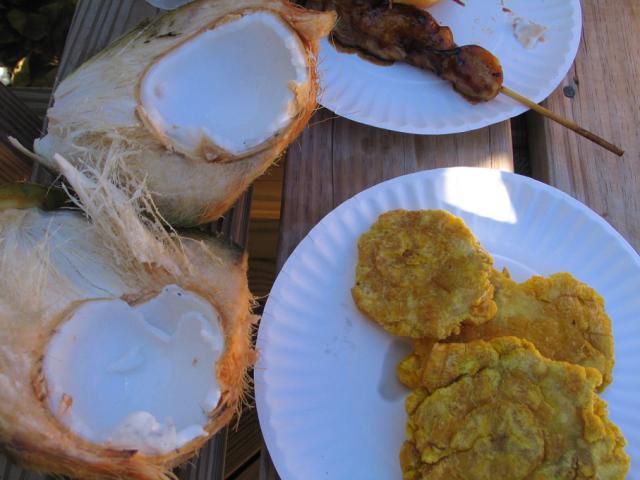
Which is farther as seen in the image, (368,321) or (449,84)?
(449,84)

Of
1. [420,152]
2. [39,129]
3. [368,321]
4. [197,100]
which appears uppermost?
[197,100]

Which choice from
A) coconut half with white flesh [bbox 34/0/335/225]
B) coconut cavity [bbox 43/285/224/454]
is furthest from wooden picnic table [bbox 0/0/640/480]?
coconut cavity [bbox 43/285/224/454]

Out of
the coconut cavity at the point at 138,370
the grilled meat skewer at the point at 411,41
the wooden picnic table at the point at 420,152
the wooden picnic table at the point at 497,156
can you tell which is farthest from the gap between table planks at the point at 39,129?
the grilled meat skewer at the point at 411,41

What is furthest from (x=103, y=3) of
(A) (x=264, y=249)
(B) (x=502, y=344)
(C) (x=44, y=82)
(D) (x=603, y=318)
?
(D) (x=603, y=318)

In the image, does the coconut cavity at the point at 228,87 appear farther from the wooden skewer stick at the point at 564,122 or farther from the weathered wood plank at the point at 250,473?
the weathered wood plank at the point at 250,473

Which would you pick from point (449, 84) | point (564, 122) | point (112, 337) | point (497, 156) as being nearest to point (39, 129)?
point (112, 337)

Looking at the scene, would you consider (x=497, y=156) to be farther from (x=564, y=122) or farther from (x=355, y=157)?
(x=355, y=157)

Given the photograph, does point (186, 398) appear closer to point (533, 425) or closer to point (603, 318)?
point (533, 425)
